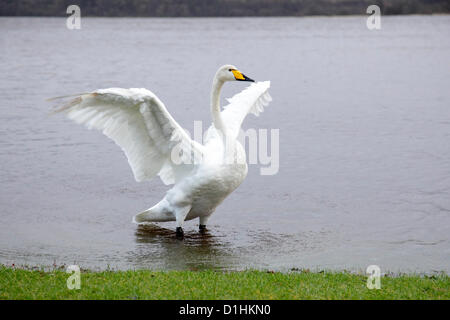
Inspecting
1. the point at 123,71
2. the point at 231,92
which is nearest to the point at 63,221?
the point at 231,92

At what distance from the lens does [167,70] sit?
3875cm

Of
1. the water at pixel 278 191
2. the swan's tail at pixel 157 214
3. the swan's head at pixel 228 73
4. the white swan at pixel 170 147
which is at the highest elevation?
the swan's head at pixel 228 73

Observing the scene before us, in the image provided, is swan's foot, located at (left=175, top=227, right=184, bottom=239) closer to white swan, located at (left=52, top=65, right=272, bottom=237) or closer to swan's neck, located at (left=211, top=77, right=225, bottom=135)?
white swan, located at (left=52, top=65, right=272, bottom=237)

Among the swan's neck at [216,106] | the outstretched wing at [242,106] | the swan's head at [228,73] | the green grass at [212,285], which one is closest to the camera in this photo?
the green grass at [212,285]

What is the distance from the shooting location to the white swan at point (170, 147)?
32.1ft

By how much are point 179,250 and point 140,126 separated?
6.05 ft

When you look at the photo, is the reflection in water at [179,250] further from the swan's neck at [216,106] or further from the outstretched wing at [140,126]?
the swan's neck at [216,106]

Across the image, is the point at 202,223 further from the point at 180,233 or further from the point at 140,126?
the point at 140,126

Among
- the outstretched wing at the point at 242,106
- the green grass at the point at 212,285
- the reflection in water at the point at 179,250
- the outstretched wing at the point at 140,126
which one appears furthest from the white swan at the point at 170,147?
the green grass at the point at 212,285

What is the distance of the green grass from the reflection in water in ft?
3.55

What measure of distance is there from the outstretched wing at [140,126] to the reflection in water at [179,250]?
35.8 inches

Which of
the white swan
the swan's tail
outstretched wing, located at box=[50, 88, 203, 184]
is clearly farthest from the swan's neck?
the swan's tail

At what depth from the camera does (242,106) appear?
1217cm

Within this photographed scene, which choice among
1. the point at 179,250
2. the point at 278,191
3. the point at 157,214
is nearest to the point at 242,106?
the point at 278,191
